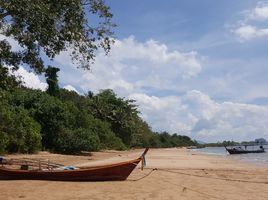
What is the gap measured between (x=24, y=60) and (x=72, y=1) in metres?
Answer: 3.46

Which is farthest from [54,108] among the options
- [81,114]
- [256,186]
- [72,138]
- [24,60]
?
[256,186]

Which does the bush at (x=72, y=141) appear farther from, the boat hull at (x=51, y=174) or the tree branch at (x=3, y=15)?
the tree branch at (x=3, y=15)

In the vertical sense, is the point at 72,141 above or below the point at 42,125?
below

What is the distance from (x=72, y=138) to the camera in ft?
120

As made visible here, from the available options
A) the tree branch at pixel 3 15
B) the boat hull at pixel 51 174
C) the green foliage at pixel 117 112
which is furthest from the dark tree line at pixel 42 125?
the green foliage at pixel 117 112

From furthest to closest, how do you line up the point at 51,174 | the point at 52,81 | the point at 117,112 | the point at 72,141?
the point at 117,112
the point at 52,81
the point at 72,141
the point at 51,174

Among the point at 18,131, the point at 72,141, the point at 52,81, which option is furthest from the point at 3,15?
the point at 52,81

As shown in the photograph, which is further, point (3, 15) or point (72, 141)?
point (72, 141)

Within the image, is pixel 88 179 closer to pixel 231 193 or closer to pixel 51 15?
pixel 231 193

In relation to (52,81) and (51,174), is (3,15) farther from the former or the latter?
(52,81)

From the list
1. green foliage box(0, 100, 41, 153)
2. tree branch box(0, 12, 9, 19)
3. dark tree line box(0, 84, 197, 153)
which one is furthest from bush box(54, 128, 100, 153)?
tree branch box(0, 12, 9, 19)

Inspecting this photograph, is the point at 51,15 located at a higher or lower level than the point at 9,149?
higher

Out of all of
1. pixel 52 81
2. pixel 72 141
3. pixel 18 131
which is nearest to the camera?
pixel 18 131

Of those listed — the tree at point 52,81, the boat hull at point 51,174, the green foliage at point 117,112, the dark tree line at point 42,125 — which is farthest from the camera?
the green foliage at point 117,112
